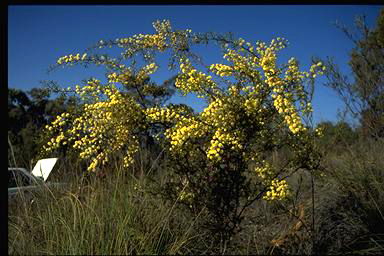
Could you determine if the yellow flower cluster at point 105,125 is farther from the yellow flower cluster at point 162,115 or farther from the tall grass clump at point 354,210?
the tall grass clump at point 354,210

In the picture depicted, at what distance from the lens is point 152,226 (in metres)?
2.91

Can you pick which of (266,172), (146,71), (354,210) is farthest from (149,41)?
(354,210)

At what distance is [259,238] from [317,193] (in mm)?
2026

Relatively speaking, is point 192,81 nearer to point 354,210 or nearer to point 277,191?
point 277,191

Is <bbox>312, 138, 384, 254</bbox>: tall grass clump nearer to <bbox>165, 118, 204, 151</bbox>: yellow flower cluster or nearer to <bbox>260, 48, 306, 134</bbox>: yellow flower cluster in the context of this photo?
<bbox>260, 48, 306, 134</bbox>: yellow flower cluster

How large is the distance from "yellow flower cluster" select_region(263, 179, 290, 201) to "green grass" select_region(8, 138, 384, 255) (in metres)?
0.35

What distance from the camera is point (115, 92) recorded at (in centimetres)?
322

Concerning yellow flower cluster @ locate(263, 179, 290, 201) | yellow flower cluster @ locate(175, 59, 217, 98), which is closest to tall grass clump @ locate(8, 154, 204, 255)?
yellow flower cluster @ locate(263, 179, 290, 201)

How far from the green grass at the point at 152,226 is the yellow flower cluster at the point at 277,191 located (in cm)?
35

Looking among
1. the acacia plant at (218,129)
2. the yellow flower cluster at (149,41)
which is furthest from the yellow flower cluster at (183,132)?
the yellow flower cluster at (149,41)

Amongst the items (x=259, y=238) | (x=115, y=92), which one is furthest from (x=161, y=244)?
(x=115, y=92)

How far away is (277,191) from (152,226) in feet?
3.53

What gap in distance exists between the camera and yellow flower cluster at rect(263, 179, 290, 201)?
2.84m

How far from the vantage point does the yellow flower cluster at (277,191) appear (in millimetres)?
2840
